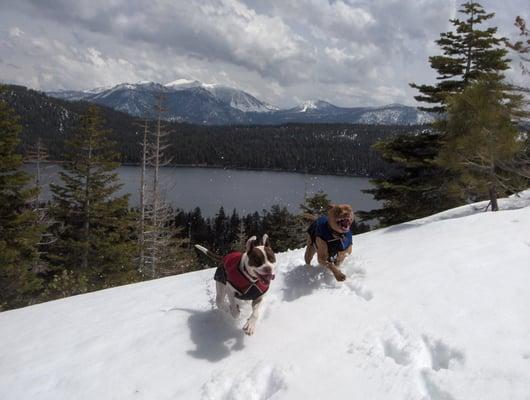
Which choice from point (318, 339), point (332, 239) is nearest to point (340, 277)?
point (332, 239)

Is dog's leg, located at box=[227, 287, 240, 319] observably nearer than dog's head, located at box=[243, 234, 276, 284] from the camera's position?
No

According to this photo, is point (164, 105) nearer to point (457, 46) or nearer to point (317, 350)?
point (457, 46)

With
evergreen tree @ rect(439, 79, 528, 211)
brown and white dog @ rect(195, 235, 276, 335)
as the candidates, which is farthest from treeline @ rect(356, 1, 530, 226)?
brown and white dog @ rect(195, 235, 276, 335)

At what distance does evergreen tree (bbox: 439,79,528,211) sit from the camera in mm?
11742

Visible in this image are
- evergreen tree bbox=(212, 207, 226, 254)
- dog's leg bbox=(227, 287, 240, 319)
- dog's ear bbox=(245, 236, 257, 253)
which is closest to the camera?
dog's ear bbox=(245, 236, 257, 253)

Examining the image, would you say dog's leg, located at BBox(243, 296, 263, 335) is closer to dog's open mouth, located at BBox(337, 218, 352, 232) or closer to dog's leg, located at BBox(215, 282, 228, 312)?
dog's leg, located at BBox(215, 282, 228, 312)

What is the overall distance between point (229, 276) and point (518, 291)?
3.38 metres

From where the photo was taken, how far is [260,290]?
4.52 m

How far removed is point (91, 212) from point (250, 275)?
70.8 feet

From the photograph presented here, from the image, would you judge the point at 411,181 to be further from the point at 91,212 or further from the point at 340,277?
the point at 91,212

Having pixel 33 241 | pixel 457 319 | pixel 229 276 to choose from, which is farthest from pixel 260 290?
pixel 33 241

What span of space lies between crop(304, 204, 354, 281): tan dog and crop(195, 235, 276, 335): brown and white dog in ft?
4.91

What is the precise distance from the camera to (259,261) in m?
4.25

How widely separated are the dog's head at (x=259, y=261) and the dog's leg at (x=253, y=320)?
365 mm
